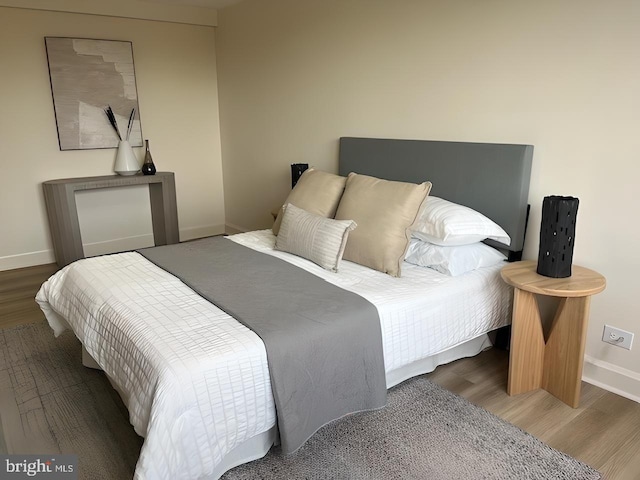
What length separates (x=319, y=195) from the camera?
2.89 metres

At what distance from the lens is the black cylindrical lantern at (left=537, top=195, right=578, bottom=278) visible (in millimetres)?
2076

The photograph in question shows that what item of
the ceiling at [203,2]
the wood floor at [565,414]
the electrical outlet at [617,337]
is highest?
the ceiling at [203,2]

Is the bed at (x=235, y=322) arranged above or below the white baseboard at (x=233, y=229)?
above

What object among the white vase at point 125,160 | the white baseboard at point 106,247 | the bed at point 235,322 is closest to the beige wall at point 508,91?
the bed at point 235,322

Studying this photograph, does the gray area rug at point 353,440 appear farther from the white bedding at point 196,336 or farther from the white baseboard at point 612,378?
the white baseboard at point 612,378

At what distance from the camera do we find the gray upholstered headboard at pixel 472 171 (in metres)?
2.46

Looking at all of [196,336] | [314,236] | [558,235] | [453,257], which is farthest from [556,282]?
[196,336]

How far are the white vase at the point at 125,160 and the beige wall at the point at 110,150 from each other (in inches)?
5.8

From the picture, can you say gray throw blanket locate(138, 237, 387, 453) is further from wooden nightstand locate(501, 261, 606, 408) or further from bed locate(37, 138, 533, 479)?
wooden nightstand locate(501, 261, 606, 408)

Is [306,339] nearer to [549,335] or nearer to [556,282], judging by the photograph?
[556,282]

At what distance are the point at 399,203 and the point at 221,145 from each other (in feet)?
10.4

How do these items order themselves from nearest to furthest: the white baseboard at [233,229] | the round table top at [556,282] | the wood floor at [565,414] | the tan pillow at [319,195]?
1. the wood floor at [565,414]
2. the round table top at [556,282]
3. the tan pillow at [319,195]
4. the white baseboard at [233,229]

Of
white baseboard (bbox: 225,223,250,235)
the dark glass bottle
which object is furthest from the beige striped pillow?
white baseboard (bbox: 225,223,250,235)

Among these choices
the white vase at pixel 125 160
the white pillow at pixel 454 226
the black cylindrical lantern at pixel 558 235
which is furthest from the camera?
the white vase at pixel 125 160
